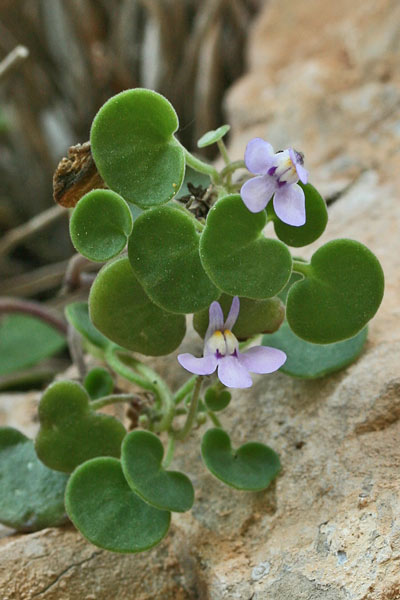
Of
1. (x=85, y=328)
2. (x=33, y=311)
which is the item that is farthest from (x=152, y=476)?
(x=33, y=311)

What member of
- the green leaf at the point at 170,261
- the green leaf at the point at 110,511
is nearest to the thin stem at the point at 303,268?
the green leaf at the point at 170,261

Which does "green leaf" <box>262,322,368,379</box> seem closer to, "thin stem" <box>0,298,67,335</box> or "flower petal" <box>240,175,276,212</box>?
"flower petal" <box>240,175,276,212</box>

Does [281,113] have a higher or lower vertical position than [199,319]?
lower

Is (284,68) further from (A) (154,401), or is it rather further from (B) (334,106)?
(A) (154,401)

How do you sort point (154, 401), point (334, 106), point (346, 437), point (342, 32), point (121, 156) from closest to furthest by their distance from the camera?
point (121, 156), point (346, 437), point (154, 401), point (334, 106), point (342, 32)

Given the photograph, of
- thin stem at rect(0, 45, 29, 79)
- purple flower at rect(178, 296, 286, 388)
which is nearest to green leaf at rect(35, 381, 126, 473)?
purple flower at rect(178, 296, 286, 388)

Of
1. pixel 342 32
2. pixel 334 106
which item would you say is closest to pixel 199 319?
pixel 334 106

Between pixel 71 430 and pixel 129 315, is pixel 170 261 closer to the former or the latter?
pixel 129 315

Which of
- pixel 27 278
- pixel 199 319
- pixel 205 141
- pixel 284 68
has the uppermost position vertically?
pixel 205 141
